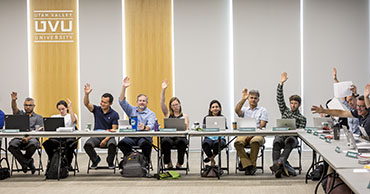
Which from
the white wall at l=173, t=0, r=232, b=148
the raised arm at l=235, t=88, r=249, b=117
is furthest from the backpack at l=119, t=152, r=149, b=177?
the white wall at l=173, t=0, r=232, b=148

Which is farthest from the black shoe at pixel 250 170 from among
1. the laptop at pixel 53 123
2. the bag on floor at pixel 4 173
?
the bag on floor at pixel 4 173

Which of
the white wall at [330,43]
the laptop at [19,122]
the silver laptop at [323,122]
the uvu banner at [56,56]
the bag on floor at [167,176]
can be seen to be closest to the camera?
the silver laptop at [323,122]

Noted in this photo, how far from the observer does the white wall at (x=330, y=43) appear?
8.92 m

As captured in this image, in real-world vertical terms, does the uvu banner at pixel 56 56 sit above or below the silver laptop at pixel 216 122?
above

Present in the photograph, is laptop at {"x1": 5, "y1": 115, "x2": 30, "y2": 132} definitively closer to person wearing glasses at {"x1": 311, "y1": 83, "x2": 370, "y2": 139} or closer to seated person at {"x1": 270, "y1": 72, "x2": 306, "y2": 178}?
seated person at {"x1": 270, "y1": 72, "x2": 306, "y2": 178}

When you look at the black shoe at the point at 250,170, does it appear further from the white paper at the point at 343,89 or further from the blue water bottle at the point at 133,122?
the blue water bottle at the point at 133,122

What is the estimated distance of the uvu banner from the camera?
9.20 metres

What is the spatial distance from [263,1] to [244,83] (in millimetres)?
1590

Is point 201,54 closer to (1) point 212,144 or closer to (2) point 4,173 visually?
(1) point 212,144

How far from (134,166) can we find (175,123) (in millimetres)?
787

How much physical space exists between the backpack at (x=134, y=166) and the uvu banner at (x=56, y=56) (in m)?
3.23

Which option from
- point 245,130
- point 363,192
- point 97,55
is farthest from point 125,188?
point 97,55

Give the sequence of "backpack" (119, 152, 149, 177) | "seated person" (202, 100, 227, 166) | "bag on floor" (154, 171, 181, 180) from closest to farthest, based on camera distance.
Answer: "bag on floor" (154, 171, 181, 180) < "backpack" (119, 152, 149, 177) < "seated person" (202, 100, 227, 166)

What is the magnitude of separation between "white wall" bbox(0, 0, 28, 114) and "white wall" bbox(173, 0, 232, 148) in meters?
→ 2.94
